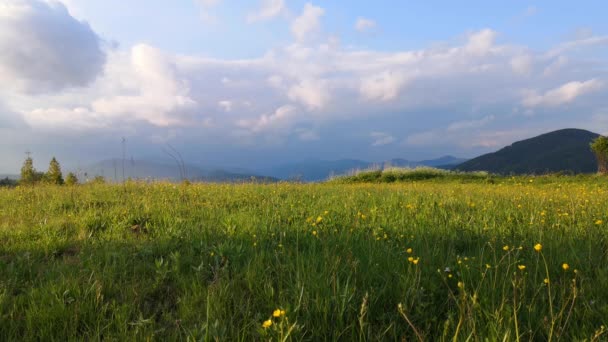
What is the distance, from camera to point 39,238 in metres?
4.80

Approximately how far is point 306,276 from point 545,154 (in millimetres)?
204875

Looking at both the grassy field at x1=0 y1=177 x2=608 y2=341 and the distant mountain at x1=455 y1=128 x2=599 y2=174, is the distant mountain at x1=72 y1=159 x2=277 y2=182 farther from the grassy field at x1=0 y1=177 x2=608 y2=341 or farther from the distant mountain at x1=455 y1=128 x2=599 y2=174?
the distant mountain at x1=455 y1=128 x2=599 y2=174

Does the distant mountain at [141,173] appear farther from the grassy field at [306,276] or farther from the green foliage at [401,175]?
the green foliage at [401,175]

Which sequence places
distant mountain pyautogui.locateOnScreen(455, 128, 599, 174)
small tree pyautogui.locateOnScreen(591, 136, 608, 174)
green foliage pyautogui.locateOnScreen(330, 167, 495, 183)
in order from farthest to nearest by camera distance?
distant mountain pyautogui.locateOnScreen(455, 128, 599, 174)
small tree pyautogui.locateOnScreen(591, 136, 608, 174)
green foliage pyautogui.locateOnScreen(330, 167, 495, 183)

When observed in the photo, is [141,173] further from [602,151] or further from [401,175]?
[602,151]

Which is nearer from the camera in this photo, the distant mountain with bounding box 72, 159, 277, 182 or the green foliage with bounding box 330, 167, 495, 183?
the distant mountain with bounding box 72, 159, 277, 182

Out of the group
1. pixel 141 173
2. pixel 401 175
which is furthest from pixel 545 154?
pixel 141 173

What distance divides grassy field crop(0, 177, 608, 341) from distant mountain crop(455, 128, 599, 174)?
535ft

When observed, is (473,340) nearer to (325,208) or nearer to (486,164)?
(325,208)

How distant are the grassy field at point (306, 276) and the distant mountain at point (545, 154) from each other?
535 feet

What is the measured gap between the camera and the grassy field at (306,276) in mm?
2359

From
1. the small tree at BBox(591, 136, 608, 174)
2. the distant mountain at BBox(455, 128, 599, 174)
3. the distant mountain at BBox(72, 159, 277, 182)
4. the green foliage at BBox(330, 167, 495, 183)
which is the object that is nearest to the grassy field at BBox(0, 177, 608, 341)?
the distant mountain at BBox(72, 159, 277, 182)

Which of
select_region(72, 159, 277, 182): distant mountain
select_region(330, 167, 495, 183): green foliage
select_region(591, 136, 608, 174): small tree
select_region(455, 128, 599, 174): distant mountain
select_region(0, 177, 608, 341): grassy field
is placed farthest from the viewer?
select_region(455, 128, 599, 174): distant mountain

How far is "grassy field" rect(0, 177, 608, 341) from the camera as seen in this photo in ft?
7.74
